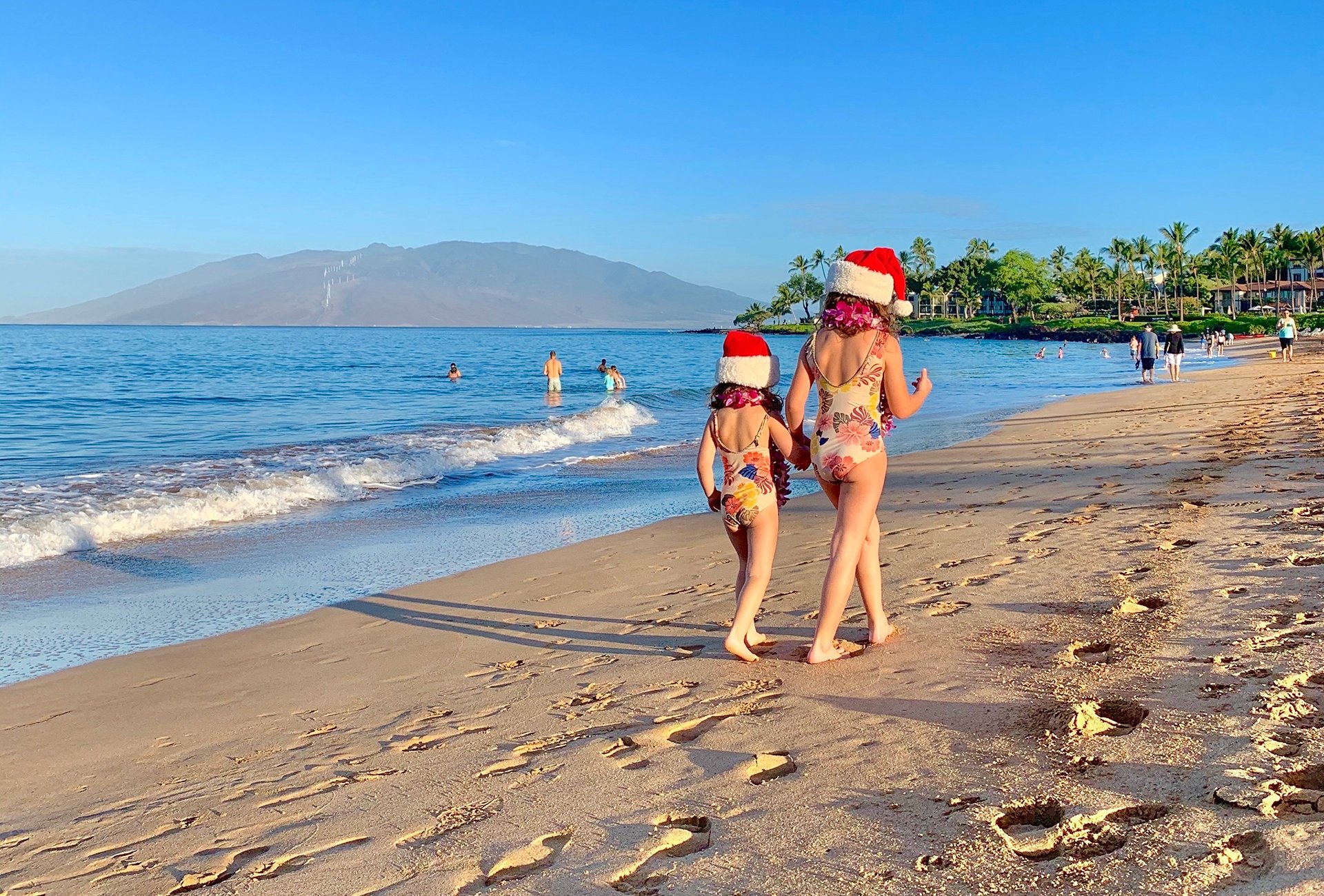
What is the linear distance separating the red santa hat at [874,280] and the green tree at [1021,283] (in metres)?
140

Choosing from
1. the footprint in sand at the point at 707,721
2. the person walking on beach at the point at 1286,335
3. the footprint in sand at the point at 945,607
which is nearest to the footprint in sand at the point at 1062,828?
the footprint in sand at the point at 707,721

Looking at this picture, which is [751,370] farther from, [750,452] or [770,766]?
[770,766]

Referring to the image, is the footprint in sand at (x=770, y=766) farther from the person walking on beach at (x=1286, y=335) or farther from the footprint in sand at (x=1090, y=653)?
the person walking on beach at (x=1286, y=335)

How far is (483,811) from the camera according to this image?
331cm

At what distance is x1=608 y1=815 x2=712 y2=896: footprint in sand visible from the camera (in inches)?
107

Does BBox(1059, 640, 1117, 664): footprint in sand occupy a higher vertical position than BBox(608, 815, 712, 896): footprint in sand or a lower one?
higher

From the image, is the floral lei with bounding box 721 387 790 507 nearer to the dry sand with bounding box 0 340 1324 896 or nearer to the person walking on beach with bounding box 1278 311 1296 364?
the dry sand with bounding box 0 340 1324 896

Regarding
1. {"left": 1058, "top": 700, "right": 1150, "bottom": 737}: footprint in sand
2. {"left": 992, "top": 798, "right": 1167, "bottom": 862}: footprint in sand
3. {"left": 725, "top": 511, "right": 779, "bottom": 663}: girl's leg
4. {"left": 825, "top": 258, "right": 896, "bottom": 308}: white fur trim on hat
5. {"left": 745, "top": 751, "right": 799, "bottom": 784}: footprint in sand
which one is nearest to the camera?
Answer: {"left": 992, "top": 798, "right": 1167, "bottom": 862}: footprint in sand

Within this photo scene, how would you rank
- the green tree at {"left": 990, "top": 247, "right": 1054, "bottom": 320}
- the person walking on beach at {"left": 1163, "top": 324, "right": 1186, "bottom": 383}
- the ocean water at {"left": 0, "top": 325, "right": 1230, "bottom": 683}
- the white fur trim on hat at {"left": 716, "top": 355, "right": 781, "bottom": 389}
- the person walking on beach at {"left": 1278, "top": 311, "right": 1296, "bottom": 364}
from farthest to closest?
the green tree at {"left": 990, "top": 247, "right": 1054, "bottom": 320}
the person walking on beach at {"left": 1278, "top": 311, "right": 1296, "bottom": 364}
the person walking on beach at {"left": 1163, "top": 324, "right": 1186, "bottom": 383}
the ocean water at {"left": 0, "top": 325, "right": 1230, "bottom": 683}
the white fur trim on hat at {"left": 716, "top": 355, "right": 781, "bottom": 389}

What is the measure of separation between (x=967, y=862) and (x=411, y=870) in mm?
1612

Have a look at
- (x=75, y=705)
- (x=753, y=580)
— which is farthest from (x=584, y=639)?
(x=75, y=705)

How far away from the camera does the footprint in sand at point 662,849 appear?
272cm

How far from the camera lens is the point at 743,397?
16.2ft

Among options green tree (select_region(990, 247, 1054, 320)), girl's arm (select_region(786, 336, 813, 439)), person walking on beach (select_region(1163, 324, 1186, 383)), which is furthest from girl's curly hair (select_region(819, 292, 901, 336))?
green tree (select_region(990, 247, 1054, 320))
